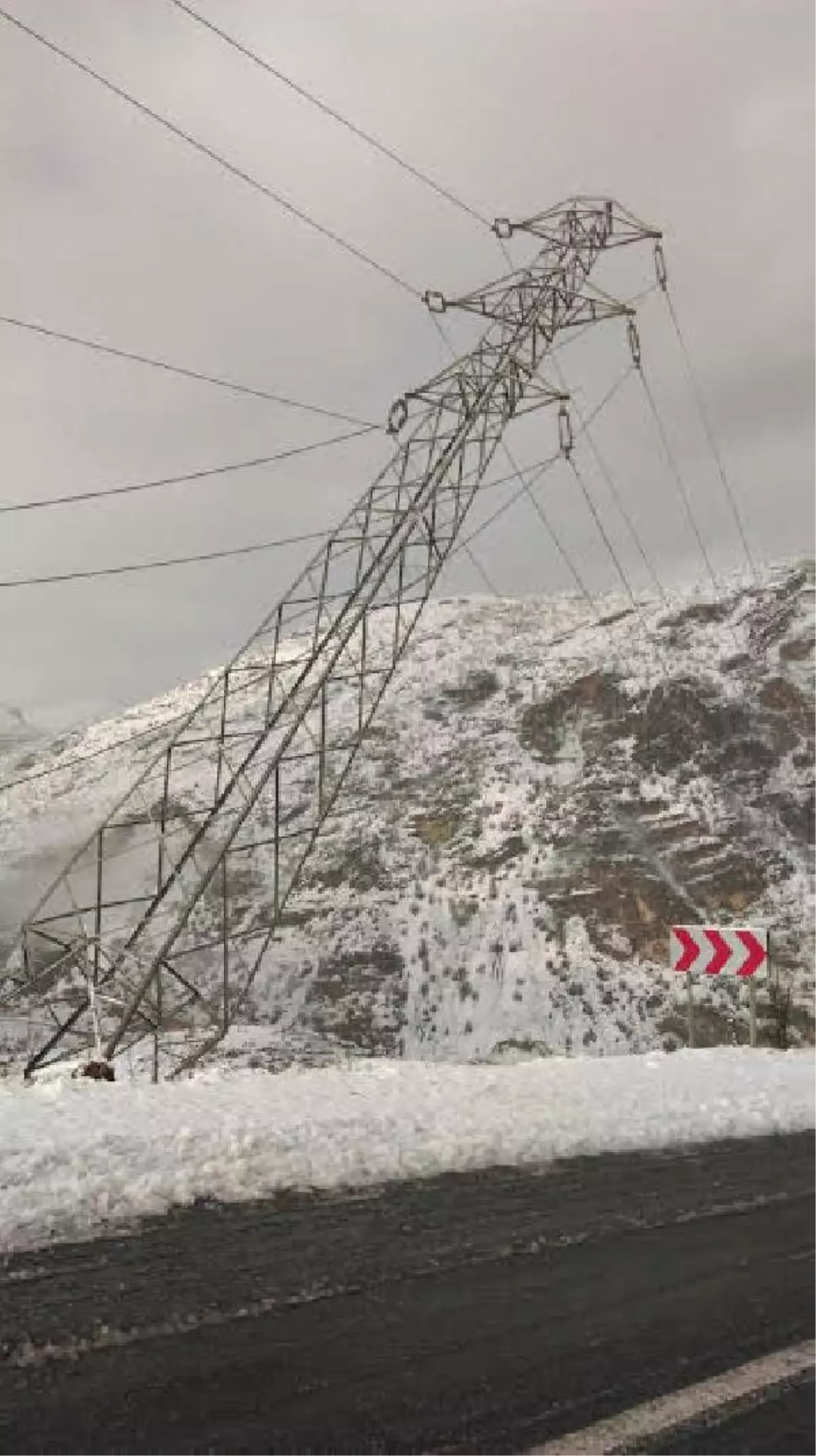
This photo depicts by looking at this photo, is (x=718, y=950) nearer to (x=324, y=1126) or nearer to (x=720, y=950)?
(x=720, y=950)

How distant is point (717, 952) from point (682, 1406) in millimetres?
12197

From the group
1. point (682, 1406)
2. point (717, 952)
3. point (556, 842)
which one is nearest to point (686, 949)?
point (717, 952)

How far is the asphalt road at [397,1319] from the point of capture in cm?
312

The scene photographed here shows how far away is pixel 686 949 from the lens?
15266 millimetres

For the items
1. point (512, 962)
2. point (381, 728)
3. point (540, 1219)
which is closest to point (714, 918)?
point (512, 962)

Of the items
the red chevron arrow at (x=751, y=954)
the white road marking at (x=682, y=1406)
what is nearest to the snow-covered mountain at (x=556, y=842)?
the red chevron arrow at (x=751, y=954)

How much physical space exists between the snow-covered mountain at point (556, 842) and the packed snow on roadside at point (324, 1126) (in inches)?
1616

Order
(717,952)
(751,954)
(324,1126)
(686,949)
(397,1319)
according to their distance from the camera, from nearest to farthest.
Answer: (397,1319), (324,1126), (751,954), (717,952), (686,949)

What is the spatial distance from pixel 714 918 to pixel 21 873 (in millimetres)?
56173

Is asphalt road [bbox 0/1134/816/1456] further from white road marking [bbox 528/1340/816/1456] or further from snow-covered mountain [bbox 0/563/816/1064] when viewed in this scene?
snow-covered mountain [bbox 0/563/816/1064]

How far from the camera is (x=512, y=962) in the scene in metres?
80.4

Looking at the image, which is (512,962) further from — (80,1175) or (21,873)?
(80,1175)

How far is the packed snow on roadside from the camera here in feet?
18.1

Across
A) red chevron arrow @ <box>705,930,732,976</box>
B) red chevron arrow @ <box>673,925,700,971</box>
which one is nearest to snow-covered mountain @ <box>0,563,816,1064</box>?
red chevron arrow @ <box>673,925,700,971</box>
